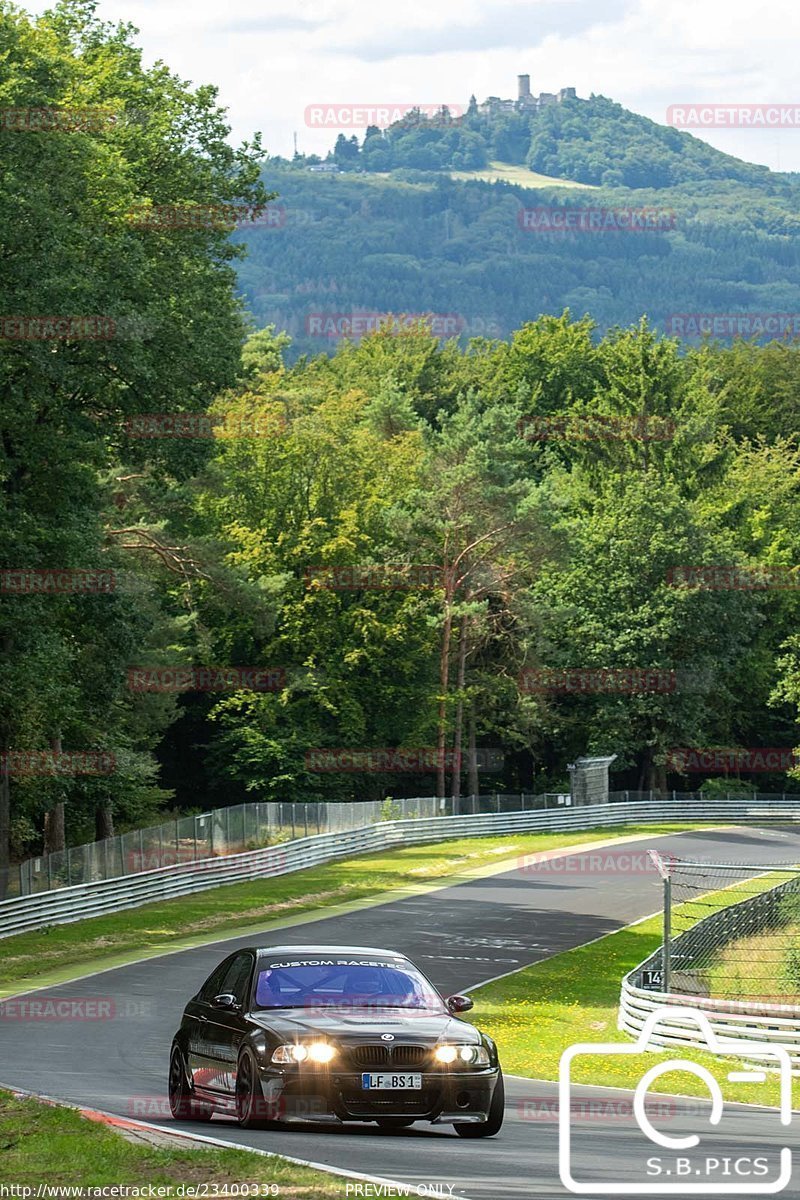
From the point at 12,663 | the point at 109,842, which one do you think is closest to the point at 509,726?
the point at 109,842

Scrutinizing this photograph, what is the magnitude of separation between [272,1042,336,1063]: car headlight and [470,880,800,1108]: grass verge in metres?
6.94

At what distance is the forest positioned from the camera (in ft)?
122

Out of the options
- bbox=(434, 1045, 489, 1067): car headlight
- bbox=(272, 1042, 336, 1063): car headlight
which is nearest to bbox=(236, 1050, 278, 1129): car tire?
bbox=(272, 1042, 336, 1063): car headlight

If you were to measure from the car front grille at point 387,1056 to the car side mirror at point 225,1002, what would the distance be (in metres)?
1.50

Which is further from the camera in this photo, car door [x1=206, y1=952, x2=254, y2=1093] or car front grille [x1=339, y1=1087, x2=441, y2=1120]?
car door [x1=206, y1=952, x2=254, y2=1093]

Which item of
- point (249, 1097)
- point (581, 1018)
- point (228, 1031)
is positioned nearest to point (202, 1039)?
point (228, 1031)

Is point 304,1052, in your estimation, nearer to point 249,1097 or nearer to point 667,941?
point 249,1097

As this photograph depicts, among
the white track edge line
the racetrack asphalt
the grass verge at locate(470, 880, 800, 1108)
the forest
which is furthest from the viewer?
the forest

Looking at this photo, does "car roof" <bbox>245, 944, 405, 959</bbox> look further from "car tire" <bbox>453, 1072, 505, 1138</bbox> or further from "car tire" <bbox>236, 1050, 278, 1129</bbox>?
"car tire" <bbox>453, 1072, 505, 1138</bbox>

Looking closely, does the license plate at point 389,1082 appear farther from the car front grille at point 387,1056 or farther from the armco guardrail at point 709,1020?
the armco guardrail at point 709,1020

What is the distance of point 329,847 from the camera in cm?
5772

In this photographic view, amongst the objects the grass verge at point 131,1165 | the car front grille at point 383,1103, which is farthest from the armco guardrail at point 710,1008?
the grass verge at point 131,1165

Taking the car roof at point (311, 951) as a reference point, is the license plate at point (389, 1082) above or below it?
below

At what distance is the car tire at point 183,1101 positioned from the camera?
14.4 meters
